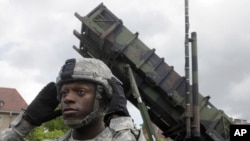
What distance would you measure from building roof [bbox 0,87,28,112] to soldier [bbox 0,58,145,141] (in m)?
35.6

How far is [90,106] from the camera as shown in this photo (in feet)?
6.68

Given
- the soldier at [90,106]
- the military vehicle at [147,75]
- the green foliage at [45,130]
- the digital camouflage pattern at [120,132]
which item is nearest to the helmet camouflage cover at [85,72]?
the soldier at [90,106]

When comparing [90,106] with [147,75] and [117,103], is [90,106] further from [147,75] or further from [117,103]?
[147,75]

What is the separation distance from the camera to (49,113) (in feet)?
7.31

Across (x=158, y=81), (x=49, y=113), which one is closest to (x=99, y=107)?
(x=49, y=113)

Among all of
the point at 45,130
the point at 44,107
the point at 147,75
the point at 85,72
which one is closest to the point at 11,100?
the point at 45,130

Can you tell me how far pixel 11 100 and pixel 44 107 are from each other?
124 feet

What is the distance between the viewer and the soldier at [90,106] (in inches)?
78.9

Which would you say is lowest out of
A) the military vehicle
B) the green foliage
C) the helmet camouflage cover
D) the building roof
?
the green foliage

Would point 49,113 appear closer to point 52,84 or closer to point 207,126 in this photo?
point 52,84

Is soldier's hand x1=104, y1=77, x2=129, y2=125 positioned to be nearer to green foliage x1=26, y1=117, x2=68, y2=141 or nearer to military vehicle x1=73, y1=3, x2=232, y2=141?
military vehicle x1=73, y1=3, x2=232, y2=141

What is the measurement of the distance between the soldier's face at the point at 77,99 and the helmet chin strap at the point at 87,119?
0.05 feet

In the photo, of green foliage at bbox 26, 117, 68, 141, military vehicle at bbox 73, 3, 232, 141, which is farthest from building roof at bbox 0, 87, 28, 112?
military vehicle at bbox 73, 3, 232, 141

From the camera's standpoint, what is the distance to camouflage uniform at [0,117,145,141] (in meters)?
2.00
